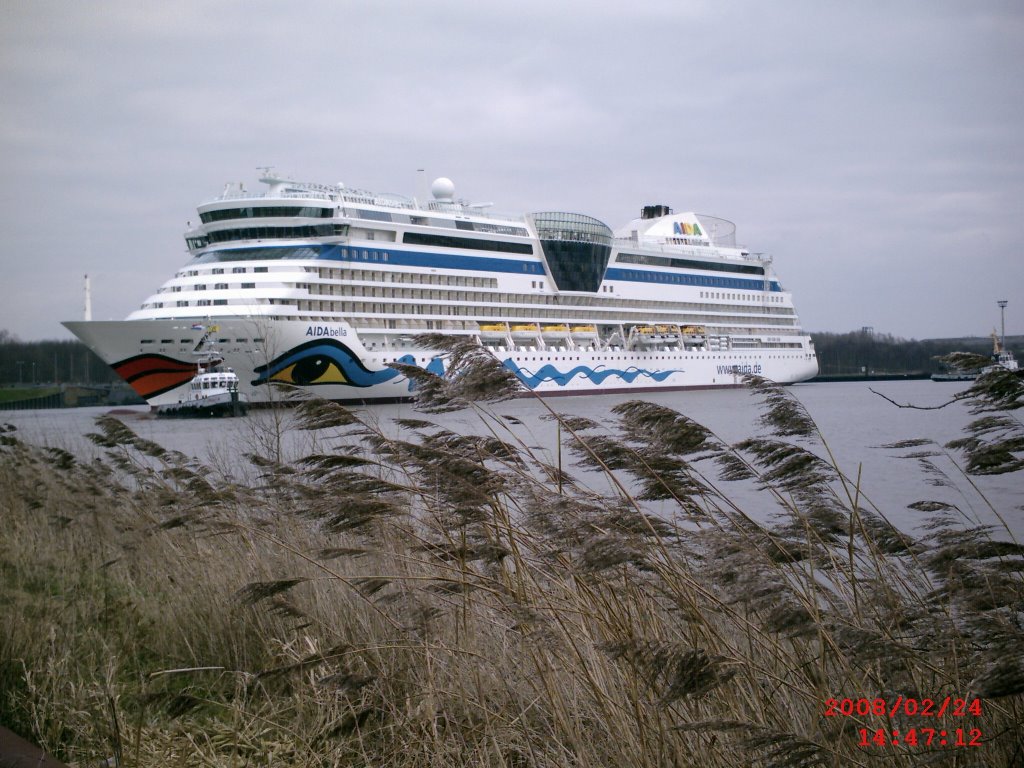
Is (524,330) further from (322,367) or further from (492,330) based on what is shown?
(322,367)

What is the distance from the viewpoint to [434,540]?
3984mm

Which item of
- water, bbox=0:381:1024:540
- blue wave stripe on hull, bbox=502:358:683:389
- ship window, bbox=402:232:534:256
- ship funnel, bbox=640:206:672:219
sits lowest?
water, bbox=0:381:1024:540

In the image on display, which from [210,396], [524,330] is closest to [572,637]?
[210,396]

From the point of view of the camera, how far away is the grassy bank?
235 cm

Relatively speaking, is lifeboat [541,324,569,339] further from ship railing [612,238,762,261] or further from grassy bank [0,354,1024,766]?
grassy bank [0,354,1024,766]

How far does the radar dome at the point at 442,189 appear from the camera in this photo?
144 feet

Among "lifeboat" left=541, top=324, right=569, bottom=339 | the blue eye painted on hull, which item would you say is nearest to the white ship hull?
the blue eye painted on hull

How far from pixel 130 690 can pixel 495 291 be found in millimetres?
38019

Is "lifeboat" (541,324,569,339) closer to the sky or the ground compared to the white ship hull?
closer to the sky

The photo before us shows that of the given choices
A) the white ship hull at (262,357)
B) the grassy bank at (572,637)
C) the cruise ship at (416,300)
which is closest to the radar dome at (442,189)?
the cruise ship at (416,300)
